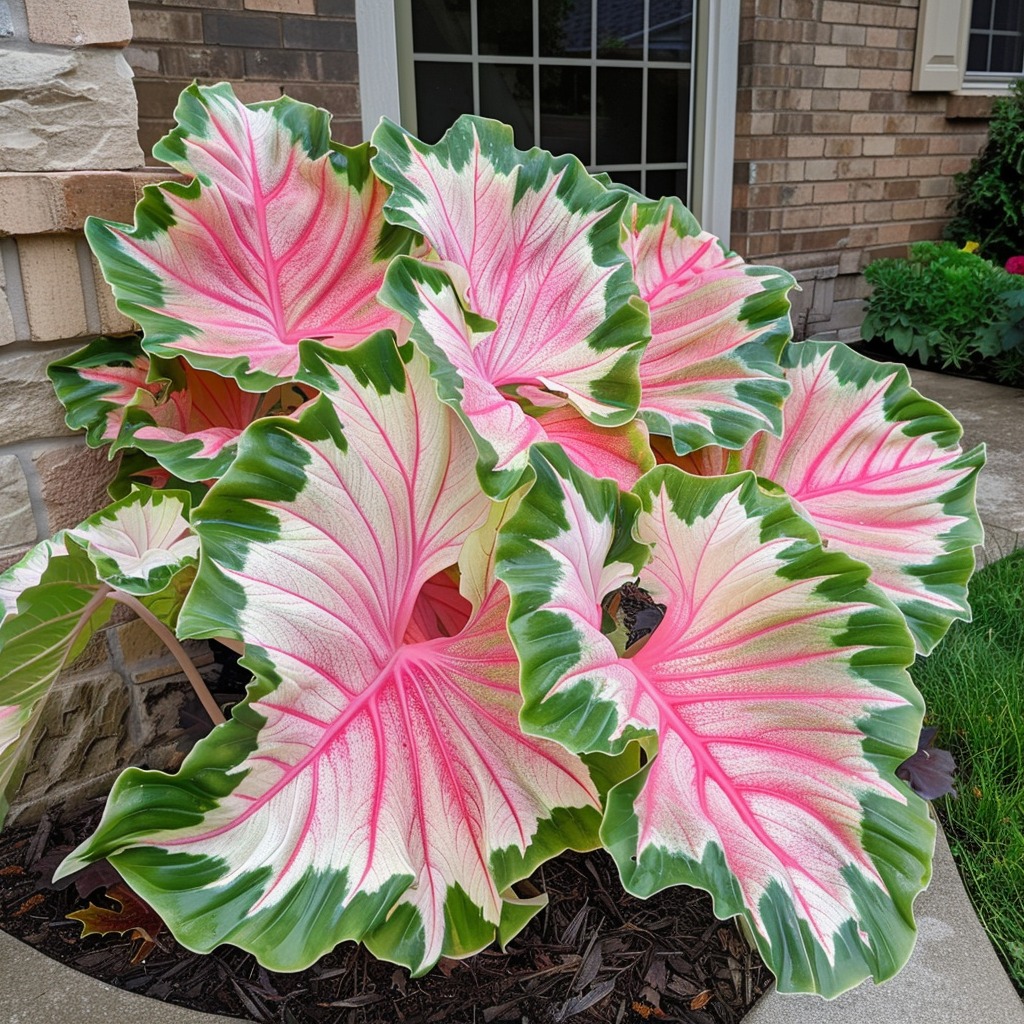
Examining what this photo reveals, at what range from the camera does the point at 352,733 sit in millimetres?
809

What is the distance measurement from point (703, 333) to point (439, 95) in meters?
2.59

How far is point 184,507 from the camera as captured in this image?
1018 millimetres

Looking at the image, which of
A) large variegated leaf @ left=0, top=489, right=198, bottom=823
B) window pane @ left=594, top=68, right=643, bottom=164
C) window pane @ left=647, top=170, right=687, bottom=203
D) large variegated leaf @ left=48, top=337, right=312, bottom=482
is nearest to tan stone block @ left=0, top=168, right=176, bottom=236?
large variegated leaf @ left=48, top=337, right=312, bottom=482

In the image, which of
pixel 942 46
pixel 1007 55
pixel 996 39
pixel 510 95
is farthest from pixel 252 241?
pixel 1007 55

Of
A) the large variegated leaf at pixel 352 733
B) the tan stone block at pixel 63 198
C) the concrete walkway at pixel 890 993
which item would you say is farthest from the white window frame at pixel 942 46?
the large variegated leaf at pixel 352 733

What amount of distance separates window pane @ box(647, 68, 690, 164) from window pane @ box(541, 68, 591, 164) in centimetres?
35

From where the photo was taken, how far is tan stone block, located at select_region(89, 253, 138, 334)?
49.3 inches

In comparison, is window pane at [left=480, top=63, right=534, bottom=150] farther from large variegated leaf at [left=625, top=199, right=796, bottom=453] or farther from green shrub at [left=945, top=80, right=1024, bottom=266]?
green shrub at [left=945, top=80, right=1024, bottom=266]

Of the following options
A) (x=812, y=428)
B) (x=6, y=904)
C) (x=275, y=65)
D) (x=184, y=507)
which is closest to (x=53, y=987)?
(x=6, y=904)

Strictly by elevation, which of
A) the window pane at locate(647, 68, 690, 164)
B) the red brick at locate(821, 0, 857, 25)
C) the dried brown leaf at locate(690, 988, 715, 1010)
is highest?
the red brick at locate(821, 0, 857, 25)

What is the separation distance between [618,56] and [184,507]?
3435mm

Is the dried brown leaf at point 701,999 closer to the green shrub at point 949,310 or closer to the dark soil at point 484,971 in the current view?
the dark soil at point 484,971

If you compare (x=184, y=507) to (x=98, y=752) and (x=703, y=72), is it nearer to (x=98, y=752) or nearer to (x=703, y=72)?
(x=98, y=752)

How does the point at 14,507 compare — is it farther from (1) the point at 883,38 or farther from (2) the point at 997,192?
(2) the point at 997,192
